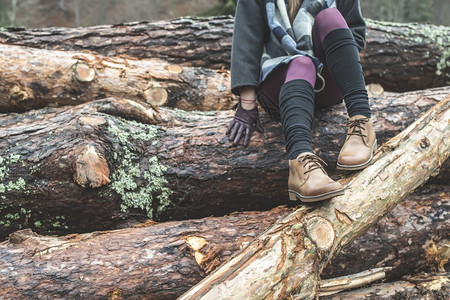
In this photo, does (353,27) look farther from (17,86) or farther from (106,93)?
(17,86)

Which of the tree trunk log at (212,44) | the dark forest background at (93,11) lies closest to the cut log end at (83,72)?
the tree trunk log at (212,44)

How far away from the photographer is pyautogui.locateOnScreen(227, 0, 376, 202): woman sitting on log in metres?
2.16

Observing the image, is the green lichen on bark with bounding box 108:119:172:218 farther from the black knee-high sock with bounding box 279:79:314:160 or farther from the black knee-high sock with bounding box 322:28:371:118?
the black knee-high sock with bounding box 322:28:371:118

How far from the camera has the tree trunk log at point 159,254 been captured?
6.95 ft

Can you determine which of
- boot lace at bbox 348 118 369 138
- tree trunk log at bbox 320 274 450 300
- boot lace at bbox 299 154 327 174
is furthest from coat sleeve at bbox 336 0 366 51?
tree trunk log at bbox 320 274 450 300

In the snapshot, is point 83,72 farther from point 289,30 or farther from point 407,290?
point 407,290

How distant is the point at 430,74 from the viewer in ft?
14.0

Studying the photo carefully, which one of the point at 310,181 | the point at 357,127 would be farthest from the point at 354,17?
the point at 310,181

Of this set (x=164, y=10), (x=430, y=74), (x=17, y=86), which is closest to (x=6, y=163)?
(x=17, y=86)

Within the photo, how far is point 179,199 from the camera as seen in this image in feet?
8.87

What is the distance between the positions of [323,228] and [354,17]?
150 centimetres

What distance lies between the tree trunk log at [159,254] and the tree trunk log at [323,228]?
0.43 m

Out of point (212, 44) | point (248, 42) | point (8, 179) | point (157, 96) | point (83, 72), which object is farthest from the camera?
point (212, 44)

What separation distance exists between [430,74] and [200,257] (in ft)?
10.9
